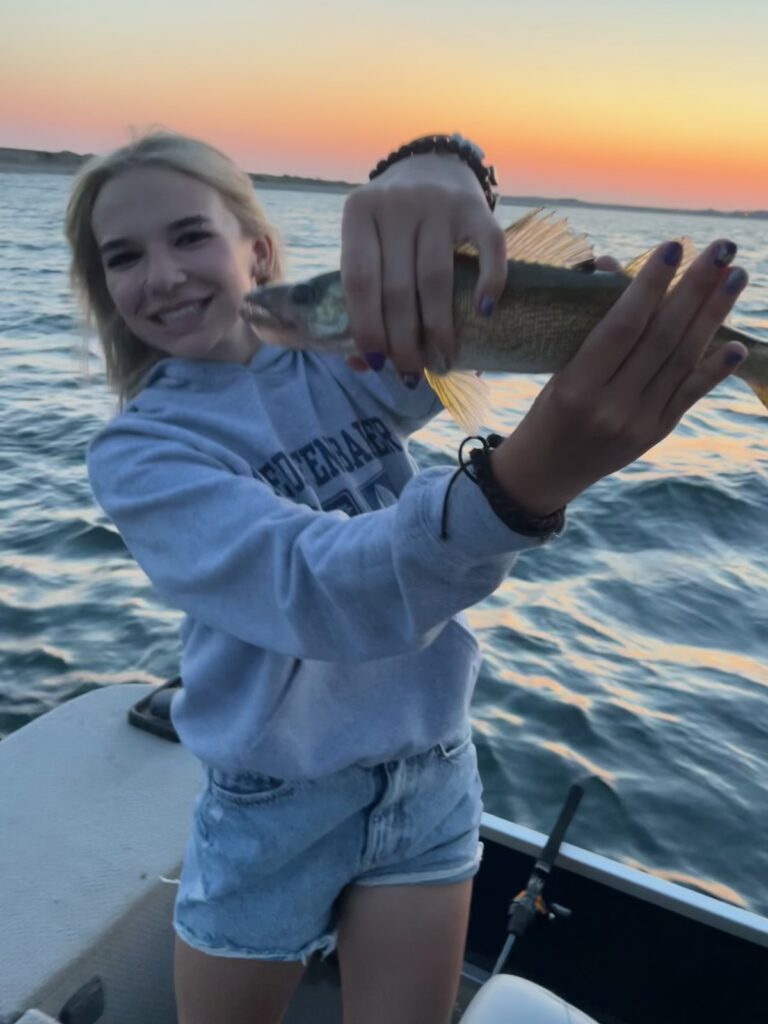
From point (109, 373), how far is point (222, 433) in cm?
75

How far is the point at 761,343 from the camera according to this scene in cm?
198

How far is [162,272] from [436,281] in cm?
106

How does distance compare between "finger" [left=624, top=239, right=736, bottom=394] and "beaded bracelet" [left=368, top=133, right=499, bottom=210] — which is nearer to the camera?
"finger" [left=624, top=239, right=736, bottom=394]

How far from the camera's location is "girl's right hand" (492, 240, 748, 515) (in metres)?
1.37

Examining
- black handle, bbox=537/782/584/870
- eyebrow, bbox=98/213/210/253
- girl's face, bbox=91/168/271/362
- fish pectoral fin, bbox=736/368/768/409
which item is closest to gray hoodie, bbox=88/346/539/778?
girl's face, bbox=91/168/271/362

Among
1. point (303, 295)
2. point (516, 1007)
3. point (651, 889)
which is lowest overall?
point (651, 889)

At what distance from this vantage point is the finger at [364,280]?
1577 mm

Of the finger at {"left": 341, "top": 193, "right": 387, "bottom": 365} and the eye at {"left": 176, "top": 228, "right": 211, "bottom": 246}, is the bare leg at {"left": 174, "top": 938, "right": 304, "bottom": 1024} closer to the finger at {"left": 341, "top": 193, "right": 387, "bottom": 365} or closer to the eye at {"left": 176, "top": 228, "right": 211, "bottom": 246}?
the finger at {"left": 341, "top": 193, "right": 387, "bottom": 365}

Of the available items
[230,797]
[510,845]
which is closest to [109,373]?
[230,797]

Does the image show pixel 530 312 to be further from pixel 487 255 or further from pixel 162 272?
pixel 162 272

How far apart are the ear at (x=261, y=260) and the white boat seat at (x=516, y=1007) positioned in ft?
6.69

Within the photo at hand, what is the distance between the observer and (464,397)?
6.75 ft

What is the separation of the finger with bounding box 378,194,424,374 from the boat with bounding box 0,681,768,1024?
2.23m

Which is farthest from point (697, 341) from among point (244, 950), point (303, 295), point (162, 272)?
point (244, 950)
